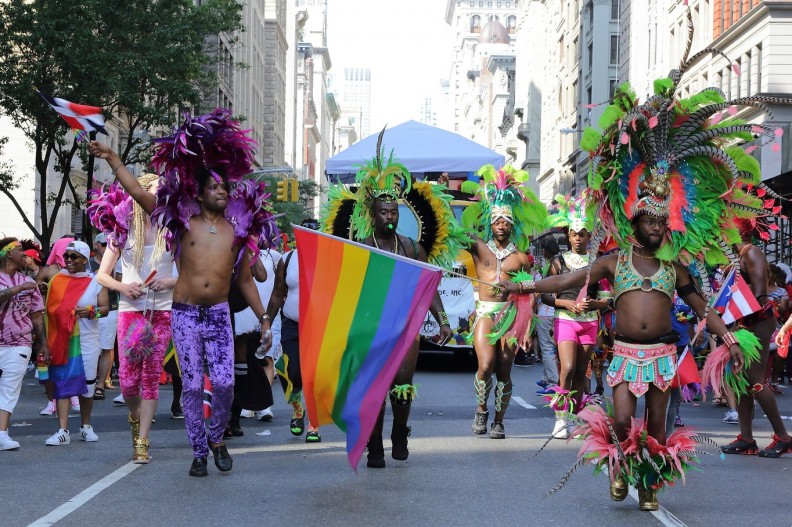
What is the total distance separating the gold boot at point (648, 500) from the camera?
7195mm

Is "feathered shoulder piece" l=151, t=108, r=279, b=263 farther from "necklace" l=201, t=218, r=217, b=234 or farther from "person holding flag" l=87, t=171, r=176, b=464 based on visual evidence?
"person holding flag" l=87, t=171, r=176, b=464

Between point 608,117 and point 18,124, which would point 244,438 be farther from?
point 18,124

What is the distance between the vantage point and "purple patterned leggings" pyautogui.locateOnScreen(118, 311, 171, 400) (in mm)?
9046

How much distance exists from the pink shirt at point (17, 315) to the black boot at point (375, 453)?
130 inches

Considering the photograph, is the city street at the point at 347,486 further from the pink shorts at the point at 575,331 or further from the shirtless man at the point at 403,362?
the pink shorts at the point at 575,331

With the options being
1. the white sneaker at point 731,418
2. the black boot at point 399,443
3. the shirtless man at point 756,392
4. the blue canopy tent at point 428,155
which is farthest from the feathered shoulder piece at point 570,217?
the blue canopy tent at point 428,155

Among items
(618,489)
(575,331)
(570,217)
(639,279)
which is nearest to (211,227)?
(639,279)

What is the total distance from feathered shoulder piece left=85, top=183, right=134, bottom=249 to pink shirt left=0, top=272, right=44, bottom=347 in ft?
4.23

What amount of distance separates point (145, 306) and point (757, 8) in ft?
99.3

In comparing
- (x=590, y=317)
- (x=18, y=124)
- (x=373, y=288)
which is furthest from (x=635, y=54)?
(x=373, y=288)

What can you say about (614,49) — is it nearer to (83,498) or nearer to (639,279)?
(639,279)

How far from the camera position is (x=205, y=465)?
846 cm

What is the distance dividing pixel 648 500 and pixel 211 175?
3702 mm

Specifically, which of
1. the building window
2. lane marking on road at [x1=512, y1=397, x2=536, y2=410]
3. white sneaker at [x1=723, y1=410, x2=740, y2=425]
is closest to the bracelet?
white sneaker at [x1=723, y1=410, x2=740, y2=425]
